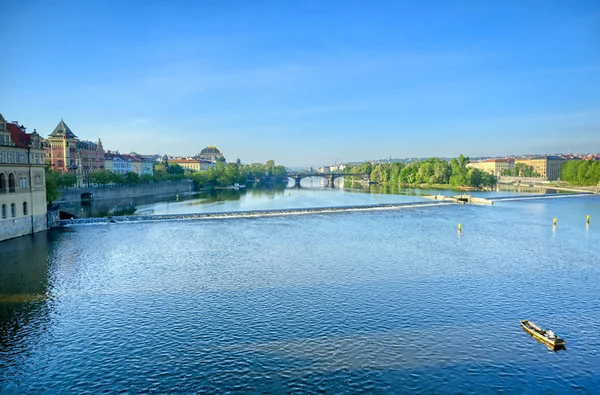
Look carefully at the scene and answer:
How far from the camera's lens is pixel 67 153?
83.1 m

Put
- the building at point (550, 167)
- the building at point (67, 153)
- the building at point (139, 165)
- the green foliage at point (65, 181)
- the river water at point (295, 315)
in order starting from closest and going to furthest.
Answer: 1. the river water at point (295, 315)
2. the green foliage at point (65, 181)
3. the building at point (67, 153)
4. the building at point (139, 165)
5. the building at point (550, 167)

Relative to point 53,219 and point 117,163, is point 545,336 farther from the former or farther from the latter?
point 117,163

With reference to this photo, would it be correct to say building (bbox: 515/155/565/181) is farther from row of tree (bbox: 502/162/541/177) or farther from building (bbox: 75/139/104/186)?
building (bbox: 75/139/104/186)

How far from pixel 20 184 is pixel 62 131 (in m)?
53.9

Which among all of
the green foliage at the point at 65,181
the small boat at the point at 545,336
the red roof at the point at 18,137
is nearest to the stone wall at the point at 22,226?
the red roof at the point at 18,137

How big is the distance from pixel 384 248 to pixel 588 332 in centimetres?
1727

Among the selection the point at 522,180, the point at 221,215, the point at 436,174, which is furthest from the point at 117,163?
the point at 522,180

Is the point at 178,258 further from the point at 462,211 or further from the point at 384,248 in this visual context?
the point at 462,211

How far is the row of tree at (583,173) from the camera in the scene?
111 meters

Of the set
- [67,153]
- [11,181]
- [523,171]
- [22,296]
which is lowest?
[22,296]

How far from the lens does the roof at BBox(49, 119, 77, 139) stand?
273ft

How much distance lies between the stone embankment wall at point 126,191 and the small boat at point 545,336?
63.0 meters

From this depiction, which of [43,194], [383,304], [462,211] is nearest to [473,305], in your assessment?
[383,304]

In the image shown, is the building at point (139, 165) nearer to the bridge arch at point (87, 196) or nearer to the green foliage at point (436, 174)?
the bridge arch at point (87, 196)
